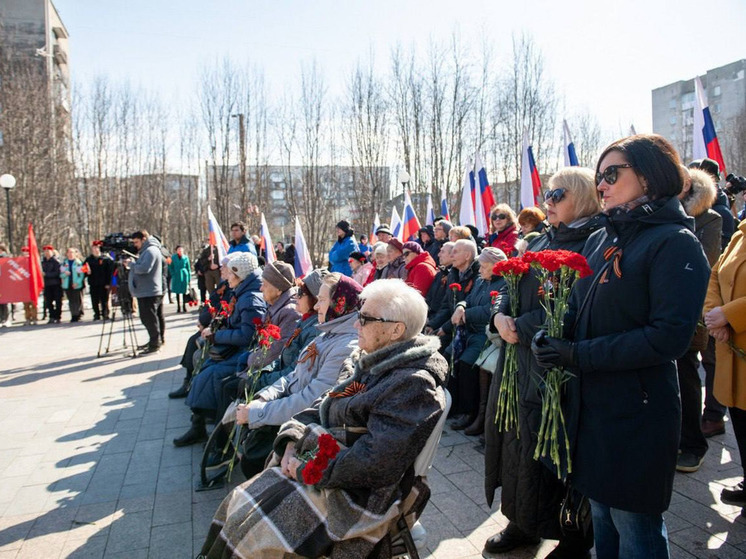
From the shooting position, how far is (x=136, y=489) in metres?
4.22

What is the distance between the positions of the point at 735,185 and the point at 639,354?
4.55m

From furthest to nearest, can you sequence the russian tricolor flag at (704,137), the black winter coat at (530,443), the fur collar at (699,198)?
the russian tricolor flag at (704,137), the fur collar at (699,198), the black winter coat at (530,443)

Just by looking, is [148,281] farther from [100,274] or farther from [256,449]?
[256,449]

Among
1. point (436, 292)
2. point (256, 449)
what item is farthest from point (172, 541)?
point (436, 292)

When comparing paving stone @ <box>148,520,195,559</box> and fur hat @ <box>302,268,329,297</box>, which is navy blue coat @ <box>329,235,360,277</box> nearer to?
fur hat @ <box>302,268,329,297</box>

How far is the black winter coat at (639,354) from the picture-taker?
1985 mm

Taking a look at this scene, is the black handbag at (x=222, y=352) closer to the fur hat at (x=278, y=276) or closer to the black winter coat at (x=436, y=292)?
the fur hat at (x=278, y=276)

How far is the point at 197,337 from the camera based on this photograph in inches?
265

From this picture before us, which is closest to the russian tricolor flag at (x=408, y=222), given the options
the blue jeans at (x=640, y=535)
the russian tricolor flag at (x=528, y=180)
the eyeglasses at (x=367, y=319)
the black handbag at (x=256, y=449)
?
the russian tricolor flag at (x=528, y=180)

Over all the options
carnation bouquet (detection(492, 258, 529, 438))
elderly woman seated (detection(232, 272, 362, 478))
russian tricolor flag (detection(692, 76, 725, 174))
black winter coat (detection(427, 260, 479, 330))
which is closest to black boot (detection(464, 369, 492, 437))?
black winter coat (detection(427, 260, 479, 330))

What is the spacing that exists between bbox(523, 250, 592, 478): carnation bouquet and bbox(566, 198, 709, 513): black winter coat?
9cm

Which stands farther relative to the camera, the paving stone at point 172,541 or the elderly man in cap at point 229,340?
the elderly man in cap at point 229,340

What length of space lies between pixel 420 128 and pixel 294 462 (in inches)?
901

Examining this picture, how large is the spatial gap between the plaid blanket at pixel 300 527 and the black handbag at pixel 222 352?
3.01 metres
